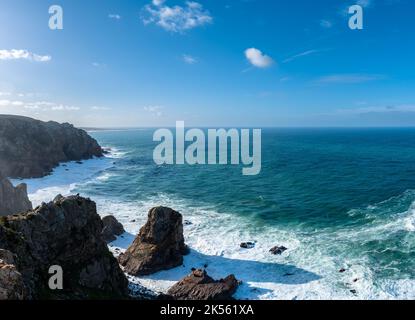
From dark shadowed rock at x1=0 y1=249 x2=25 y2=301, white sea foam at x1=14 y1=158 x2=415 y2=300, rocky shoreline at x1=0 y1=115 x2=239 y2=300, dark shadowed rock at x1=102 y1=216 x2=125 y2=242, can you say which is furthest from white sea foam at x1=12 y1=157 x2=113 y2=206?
dark shadowed rock at x1=0 y1=249 x2=25 y2=301

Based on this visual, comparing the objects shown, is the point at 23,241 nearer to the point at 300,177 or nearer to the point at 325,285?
the point at 325,285

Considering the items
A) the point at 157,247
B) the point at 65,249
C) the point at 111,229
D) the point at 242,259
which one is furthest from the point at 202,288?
the point at 111,229

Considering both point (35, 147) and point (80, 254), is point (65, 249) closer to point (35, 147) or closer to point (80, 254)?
point (80, 254)

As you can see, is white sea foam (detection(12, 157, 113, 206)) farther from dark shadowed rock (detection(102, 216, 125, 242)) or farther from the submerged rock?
the submerged rock

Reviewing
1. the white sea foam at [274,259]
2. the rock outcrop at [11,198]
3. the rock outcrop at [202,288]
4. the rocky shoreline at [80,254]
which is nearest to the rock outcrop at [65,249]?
the rocky shoreline at [80,254]

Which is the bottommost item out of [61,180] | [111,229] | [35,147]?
[111,229]

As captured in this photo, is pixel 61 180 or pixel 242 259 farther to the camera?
pixel 61 180
